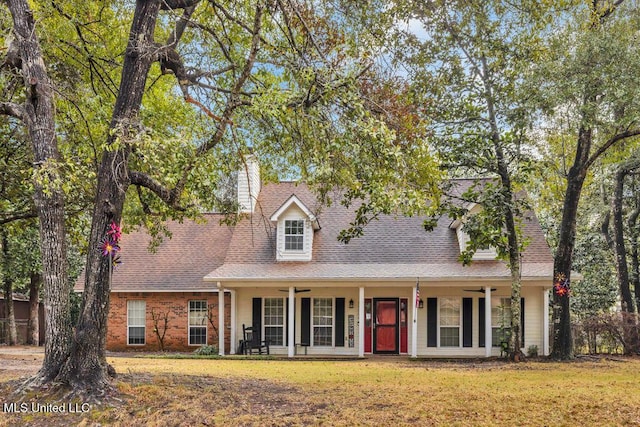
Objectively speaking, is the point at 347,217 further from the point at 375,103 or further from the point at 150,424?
the point at 150,424

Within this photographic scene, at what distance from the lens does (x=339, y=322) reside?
2025 cm

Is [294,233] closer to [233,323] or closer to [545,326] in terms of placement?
[233,323]

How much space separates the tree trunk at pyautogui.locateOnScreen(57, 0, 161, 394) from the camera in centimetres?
856

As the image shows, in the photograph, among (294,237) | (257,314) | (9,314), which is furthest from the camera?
(9,314)

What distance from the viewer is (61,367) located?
859 centimetres

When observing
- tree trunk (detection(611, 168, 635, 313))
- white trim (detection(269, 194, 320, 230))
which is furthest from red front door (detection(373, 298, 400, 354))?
tree trunk (detection(611, 168, 635, 313))

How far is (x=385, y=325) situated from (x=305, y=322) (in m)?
2.59

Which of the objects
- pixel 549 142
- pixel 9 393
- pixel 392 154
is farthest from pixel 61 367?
pixel 549 142

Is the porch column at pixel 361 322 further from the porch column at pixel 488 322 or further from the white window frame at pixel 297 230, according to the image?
the porch column at pixel 488 322

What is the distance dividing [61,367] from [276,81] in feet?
22.2

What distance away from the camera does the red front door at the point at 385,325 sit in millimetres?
20141

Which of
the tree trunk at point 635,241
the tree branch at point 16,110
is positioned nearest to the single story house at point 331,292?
the tree trunk at point 635,241

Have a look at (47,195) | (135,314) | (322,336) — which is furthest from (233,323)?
(47,195)

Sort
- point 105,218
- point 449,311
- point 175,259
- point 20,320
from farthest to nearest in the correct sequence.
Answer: point 20,320
point 175,259
point 449,311
point 105,218
